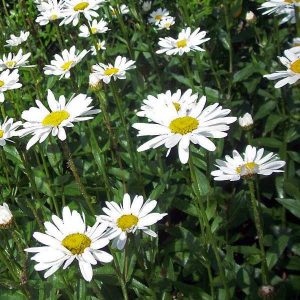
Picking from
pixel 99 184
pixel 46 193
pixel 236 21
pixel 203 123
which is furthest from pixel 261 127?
pixel 203 123

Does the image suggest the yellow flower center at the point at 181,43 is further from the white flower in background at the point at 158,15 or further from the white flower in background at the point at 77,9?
the white flower in background at the point at 158,15

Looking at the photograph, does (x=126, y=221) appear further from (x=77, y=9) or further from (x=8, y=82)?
(x=77, y=9)

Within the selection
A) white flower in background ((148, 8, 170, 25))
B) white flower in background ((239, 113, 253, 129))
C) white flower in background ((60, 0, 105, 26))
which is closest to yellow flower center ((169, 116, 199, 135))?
white flower in background ((239, 113, 253, 129))

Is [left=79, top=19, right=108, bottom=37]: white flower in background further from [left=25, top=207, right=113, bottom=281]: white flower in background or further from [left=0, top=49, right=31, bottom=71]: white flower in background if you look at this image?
[left=25, top=207, right=113, bottom=281]: white flower in background

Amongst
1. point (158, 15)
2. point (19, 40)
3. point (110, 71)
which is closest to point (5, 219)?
point (110, 71)

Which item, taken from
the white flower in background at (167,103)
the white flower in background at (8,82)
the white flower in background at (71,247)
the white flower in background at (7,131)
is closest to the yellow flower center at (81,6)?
the white flower in background at (8,82)

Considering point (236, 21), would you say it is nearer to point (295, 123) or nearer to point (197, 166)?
point (295, 123)
